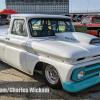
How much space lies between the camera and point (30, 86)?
3.76 metres

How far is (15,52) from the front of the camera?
13.8ft

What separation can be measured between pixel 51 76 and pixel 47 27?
4.83 feet

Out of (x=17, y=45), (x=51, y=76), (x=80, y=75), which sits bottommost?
Answer: (x=51, y=76)

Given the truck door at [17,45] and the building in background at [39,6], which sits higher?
the building in background at [39,6]

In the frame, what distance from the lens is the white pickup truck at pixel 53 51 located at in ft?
10.0

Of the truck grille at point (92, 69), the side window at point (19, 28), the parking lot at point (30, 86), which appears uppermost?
the side window at point (19, 28)

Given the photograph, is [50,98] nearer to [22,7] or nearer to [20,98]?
[20,98]

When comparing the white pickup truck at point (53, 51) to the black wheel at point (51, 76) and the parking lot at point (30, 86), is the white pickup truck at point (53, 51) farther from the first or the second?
the parking lot at point (30, 86)

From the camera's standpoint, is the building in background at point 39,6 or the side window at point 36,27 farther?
the building in background at point 39,6

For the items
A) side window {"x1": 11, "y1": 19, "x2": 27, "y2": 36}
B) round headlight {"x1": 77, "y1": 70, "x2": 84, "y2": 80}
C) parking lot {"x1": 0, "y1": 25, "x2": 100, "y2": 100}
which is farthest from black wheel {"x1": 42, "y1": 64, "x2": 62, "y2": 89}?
side window {"x1": 11, "y1": 19, "x2": 27, "y2": 36}

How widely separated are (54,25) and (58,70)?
169 centimetres

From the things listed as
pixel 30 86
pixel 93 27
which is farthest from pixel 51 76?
pixel 93 27

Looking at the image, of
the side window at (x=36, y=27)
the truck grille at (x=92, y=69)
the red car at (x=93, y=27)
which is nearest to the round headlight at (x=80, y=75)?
the truck grille at (x=92, y=69)

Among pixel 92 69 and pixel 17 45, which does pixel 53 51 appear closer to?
pixel 92 69
